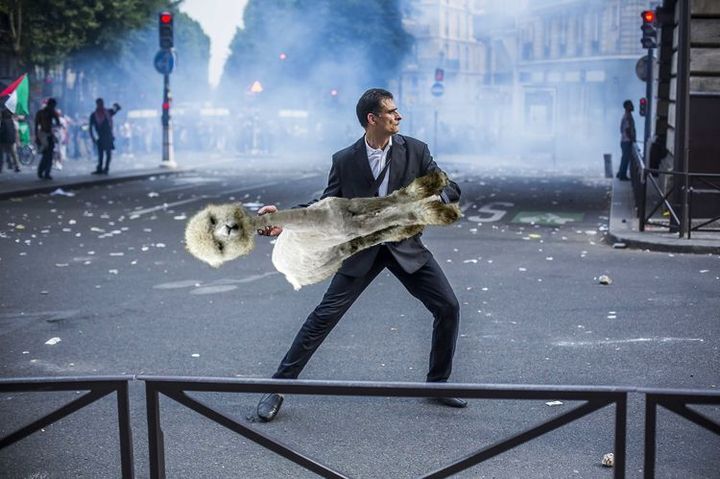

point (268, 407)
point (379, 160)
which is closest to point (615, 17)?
point (379, 160)

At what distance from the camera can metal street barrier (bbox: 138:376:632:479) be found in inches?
128

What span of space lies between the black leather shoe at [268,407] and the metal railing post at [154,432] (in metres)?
1.90

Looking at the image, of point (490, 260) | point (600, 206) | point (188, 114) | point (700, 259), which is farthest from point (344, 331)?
point (188, 114)

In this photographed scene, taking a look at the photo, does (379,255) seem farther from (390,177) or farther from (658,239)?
(658,239)

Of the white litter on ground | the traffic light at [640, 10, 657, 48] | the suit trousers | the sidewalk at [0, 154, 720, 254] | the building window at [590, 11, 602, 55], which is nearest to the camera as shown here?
the suit trousers

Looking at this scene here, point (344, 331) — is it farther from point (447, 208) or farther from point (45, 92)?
point (45, 92)

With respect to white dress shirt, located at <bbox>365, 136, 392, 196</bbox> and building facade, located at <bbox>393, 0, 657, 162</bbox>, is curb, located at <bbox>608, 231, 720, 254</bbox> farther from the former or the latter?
building facade, located at <bbox>393, 0, 657, 162</bbox>

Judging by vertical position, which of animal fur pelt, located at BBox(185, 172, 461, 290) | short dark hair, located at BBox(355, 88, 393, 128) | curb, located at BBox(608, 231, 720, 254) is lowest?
curb, located at BBox(608, 231, 720, 254)

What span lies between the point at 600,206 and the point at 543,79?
4395 centimetres

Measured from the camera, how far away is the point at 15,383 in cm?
345

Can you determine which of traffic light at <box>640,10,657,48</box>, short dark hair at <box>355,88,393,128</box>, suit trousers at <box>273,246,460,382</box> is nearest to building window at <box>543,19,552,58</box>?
traffic light at <box>640,10,657,48</box>

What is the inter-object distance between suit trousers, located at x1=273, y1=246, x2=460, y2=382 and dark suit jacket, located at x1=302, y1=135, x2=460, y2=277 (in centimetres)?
10

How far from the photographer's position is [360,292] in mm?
5641

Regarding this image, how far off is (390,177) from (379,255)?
1.41ft
